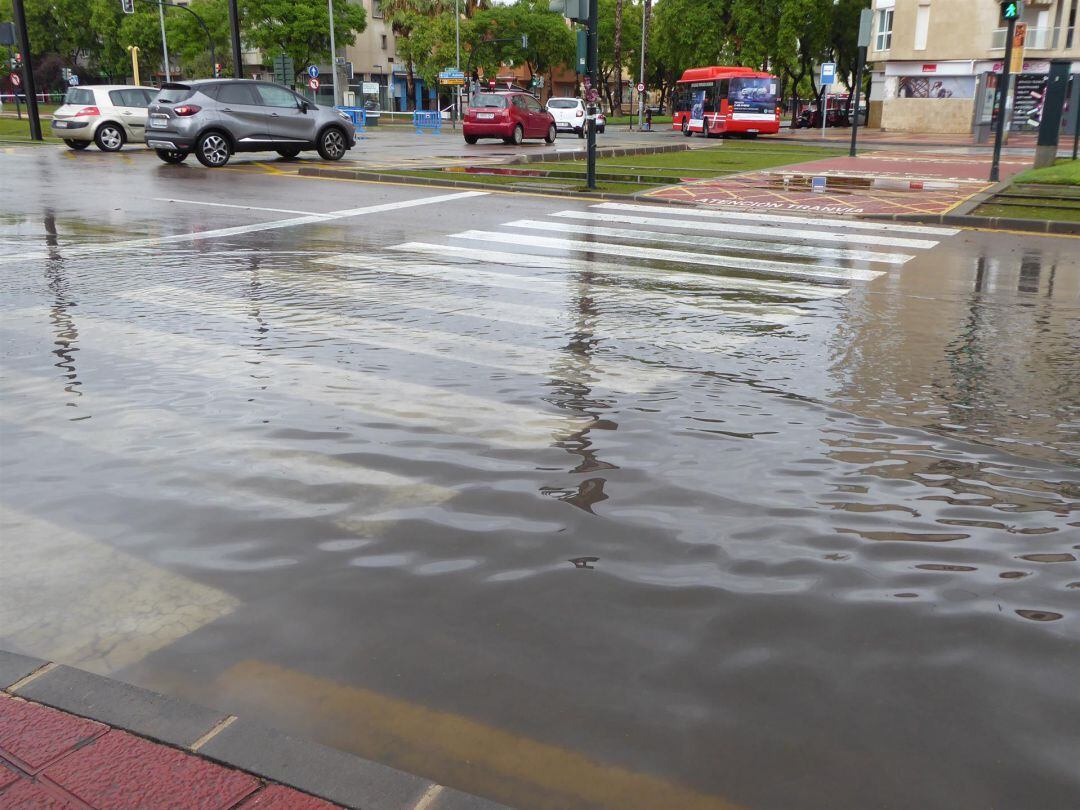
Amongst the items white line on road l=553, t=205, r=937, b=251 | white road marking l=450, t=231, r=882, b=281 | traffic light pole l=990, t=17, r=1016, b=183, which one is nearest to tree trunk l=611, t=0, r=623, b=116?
traffic light pole l=990, t=17, r=1016, b=183

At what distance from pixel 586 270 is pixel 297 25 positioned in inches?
2590

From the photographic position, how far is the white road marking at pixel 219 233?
10734 millimetres

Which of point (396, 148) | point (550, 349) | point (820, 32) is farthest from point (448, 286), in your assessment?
point (820, 32)

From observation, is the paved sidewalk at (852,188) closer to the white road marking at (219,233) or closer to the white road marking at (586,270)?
the white road marking at (219,233)

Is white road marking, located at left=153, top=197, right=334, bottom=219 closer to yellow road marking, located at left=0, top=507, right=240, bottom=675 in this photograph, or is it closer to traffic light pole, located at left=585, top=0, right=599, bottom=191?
traffic light pole, located at left=585, top=0, right=599, bottom=191

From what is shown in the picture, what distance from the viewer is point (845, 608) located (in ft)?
11.3

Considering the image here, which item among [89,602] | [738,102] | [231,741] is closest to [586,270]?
[89,602]

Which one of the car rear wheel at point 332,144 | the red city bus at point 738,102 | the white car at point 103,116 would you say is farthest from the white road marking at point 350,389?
the red city bus at point 738,102

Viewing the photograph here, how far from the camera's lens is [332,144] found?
2381 cm

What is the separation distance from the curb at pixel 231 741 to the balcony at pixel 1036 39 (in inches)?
2340

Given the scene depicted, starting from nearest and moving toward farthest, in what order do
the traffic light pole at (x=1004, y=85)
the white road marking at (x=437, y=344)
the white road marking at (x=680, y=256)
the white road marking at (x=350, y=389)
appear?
1. the white road marking at (x=350, y=389)
2. the white road marking at (x=437, y=344)
3. the white road marking at (x=680, y=256)
4. the traffic light pole at (x=1004, y=85)

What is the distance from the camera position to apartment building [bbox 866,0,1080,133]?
176 feet

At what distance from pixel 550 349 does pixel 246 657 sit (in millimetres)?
4116

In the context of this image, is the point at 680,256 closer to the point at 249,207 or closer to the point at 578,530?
the point at 249,207
